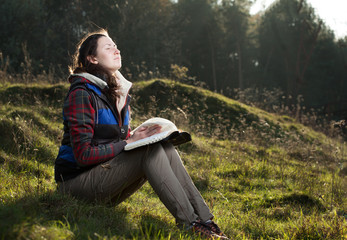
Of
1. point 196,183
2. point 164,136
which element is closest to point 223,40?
point 196,183

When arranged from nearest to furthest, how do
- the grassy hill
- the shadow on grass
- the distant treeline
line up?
the shadow on grass, the grassy hill, the distant treeline

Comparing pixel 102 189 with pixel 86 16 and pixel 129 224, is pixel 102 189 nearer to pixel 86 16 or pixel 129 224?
pixel 129 224

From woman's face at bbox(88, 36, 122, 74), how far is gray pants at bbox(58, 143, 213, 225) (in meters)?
0.79

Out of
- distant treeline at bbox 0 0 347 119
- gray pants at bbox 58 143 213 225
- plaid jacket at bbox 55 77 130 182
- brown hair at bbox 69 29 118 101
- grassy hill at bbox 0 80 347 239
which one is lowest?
grassy hill at bbox 0 80 347 239

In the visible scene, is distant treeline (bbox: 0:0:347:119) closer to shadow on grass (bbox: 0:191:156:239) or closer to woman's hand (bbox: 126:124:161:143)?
woman's hand (bbox: 126:124:161:143)

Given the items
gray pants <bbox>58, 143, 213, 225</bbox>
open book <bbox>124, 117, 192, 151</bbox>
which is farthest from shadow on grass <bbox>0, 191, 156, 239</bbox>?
open book <bbox>124, 117, 192, 151</bbox>

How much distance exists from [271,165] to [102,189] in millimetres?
4154

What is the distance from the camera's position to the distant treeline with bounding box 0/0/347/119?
23828 mm

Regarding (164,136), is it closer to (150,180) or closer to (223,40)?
(150,180)

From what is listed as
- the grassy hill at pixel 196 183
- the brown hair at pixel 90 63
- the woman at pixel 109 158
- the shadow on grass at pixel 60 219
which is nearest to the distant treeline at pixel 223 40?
the grassy hill at pixel 196 183

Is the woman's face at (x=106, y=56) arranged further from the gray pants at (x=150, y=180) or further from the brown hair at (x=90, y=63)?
the gray pants at (x=150, y=180)

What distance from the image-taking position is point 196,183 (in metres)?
5.07

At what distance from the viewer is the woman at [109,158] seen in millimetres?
2600

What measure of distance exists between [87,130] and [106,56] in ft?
2.43
